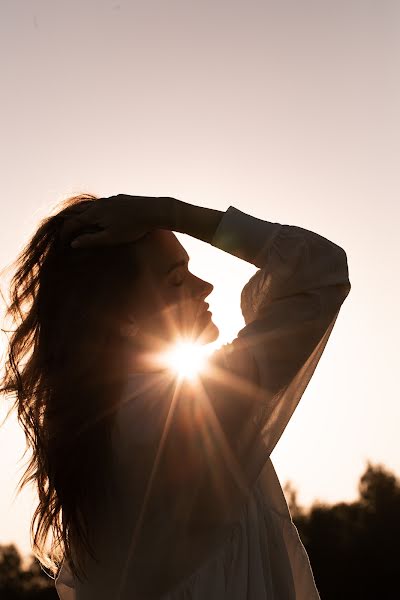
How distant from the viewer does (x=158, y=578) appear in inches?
103

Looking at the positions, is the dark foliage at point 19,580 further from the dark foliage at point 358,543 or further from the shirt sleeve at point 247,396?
the shirt sleeve at point 247,396

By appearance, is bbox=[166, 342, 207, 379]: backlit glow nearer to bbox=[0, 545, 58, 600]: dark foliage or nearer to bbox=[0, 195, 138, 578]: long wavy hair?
bbox=[0, 195, 138, 578]: long wavy hair

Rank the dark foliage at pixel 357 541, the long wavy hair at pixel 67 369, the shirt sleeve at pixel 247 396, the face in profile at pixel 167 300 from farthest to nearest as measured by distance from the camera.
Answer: the dark foliage at pixel 357 541
the face in profile at pixel 167 300
the long wavy hair at pixel 67 369
the shirt sleeve at pixel 247 396

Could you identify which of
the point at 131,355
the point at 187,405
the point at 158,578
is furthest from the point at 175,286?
the point at 158,578

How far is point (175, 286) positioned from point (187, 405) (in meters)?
0.53

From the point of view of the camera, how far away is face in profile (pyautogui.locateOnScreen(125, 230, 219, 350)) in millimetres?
2959

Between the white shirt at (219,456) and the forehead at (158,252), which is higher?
the forehead at (158,252)

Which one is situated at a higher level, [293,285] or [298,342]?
[293,285]

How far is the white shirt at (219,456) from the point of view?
2.59m

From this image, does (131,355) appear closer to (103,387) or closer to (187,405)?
(103,387)

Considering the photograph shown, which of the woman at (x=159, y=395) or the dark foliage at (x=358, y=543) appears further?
the dark foliage at (x=358, y=543)

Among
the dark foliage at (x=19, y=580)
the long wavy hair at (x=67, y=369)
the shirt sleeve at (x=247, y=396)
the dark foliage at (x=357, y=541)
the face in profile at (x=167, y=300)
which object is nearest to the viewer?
the shirt sleeve at (x=247, y=396)

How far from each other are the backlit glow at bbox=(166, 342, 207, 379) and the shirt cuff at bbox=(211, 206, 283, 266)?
343mm

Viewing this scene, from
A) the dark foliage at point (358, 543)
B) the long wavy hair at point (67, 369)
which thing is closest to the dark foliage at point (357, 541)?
the dark foliage at point (358, 543)
